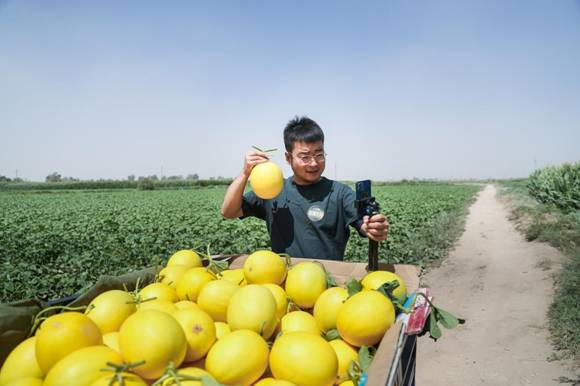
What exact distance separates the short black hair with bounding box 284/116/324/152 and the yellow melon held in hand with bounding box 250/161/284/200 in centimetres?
43

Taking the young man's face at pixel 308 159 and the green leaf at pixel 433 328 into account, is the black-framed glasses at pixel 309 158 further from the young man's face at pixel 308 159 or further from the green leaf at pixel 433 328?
the green leaf at pixel 433 328

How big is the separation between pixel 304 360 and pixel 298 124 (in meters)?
2.07

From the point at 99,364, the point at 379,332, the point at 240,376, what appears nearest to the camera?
the point at 99,364

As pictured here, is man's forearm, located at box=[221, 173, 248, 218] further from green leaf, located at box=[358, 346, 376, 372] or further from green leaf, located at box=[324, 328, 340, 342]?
green leaf, located at box=[358, 346, 376, 372]

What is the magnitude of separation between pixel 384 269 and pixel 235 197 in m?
1.29

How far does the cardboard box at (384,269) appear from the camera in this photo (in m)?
1.10

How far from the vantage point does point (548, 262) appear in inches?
283

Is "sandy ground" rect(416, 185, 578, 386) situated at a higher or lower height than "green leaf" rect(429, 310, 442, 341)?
lower

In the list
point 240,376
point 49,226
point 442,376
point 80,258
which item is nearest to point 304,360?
point 240,376

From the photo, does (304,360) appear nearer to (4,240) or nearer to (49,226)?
(4,240)

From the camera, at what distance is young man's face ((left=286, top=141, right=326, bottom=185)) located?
2830 mm

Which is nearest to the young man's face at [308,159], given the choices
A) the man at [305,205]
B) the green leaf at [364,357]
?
the man at [305,205]

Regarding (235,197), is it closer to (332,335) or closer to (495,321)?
(332,335)

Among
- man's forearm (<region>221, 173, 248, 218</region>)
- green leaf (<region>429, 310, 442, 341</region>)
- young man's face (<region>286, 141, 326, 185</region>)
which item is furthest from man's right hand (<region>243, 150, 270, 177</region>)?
green leaf (<region>429, 310, 442, 341</region>)
